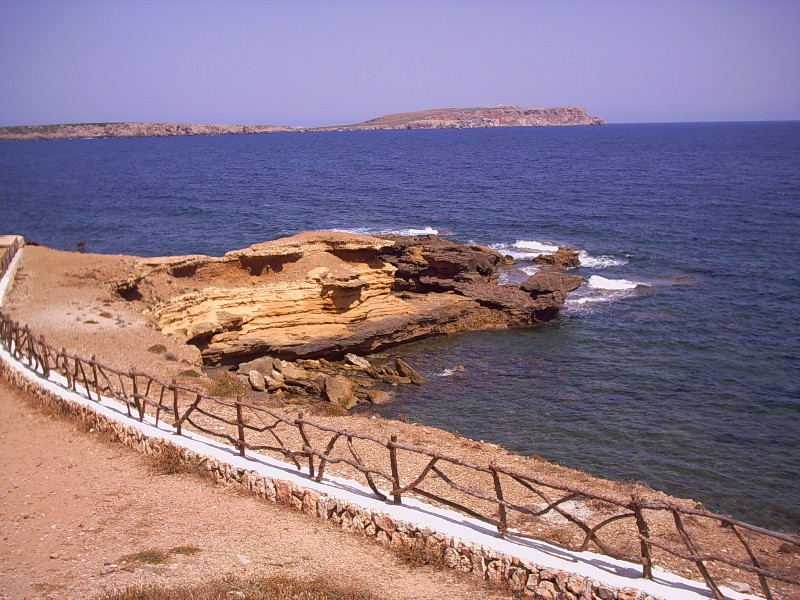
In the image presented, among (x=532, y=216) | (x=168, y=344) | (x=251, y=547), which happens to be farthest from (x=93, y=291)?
(x=532, y=216)

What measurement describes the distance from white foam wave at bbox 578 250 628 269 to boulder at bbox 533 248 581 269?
850mm

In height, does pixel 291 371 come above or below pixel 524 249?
below

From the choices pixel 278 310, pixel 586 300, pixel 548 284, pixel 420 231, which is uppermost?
pixel 278 310

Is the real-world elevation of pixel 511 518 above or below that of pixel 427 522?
below

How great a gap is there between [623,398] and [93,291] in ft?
66.1

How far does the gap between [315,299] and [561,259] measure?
20.8 m

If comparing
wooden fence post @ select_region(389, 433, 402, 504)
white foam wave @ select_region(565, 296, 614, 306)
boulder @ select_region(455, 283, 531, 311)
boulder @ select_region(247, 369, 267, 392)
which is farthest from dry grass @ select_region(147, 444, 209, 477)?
white foam wave @ select_region(565, 296, 614, 306)

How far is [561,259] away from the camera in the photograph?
44031 mm

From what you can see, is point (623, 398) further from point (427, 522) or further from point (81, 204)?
point (81, 204)

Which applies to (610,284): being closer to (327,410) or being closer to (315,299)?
(315,299)

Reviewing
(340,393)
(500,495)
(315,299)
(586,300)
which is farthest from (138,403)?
(586,300)

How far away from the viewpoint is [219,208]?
70.1 m

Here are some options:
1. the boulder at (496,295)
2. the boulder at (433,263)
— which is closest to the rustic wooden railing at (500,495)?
the boulder at (496,295)

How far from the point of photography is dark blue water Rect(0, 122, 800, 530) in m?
20.8
